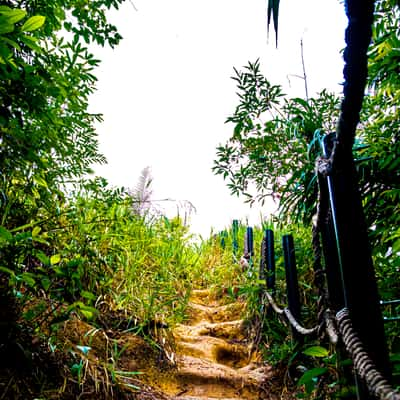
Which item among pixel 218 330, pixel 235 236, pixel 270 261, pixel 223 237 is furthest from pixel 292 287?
pixel 223 237

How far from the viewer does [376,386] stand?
0.32m

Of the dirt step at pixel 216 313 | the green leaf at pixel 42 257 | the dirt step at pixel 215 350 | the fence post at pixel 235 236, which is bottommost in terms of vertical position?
the dirt step at pixel 215 350

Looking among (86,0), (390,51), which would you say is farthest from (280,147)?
(86,0)

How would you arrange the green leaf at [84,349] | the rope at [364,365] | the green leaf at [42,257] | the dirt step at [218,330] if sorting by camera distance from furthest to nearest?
the dirt step at [218,330], the green leaf at [84,349], the green leaf at [42,257], the rope at [364,365]

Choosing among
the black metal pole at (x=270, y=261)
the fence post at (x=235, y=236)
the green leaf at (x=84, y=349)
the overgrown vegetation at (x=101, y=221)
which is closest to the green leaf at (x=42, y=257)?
the overgrown vegetation at (x=101, y=221)

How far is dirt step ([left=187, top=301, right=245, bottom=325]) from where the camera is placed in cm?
254

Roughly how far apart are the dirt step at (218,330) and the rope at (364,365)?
1.91 m

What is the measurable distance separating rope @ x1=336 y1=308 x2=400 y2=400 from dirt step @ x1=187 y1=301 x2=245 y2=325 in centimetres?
221

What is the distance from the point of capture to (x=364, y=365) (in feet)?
1.18

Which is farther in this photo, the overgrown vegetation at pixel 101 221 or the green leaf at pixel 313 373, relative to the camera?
the overgrown vegetation at pixel 101 221

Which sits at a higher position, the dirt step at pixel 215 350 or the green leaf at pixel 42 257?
the green leaf at pixel 42 257

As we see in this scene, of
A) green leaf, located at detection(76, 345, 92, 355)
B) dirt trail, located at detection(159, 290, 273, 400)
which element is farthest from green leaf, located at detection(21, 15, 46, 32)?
dirt trail, located at detection(159, 290, 273, 400)

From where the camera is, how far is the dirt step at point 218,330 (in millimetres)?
2218

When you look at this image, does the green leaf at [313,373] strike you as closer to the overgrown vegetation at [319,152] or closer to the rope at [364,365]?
the overgrown vegetation at [319,152]
